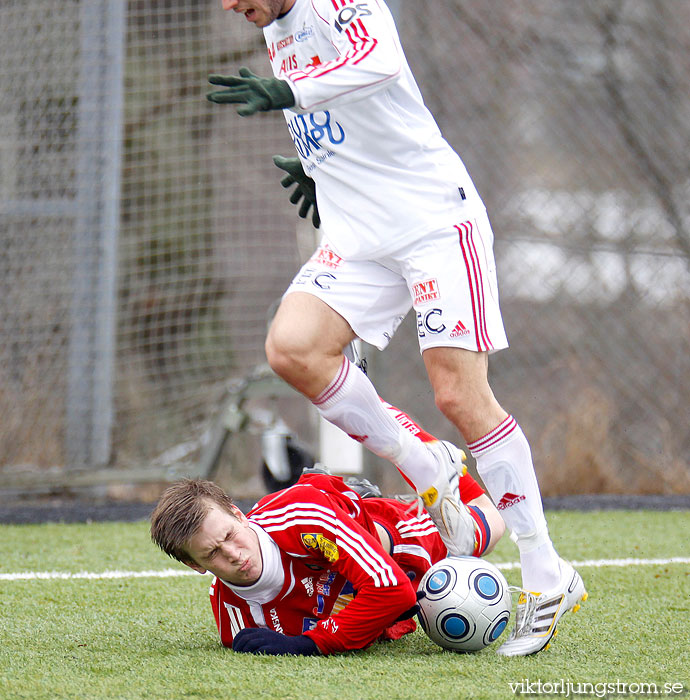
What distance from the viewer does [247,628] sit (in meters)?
2.44

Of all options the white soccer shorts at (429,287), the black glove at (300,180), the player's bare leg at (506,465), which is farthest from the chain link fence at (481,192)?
the player's bare leg at (506,465)

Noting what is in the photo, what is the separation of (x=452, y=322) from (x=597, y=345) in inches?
142

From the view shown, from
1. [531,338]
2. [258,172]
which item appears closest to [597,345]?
[531,338]

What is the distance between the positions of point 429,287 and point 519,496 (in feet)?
1.85

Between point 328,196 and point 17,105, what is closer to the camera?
point 328,196

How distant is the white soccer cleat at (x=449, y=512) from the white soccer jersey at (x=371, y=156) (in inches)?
24.0

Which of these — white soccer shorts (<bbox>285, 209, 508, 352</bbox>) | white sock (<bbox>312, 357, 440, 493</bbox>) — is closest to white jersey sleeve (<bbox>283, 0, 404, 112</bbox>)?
white soccer shorts (<bbox>285, 209, 508, 352</bbox>)

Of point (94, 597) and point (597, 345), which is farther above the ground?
point (94, 597)

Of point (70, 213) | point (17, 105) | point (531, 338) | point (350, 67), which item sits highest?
point (350, 67)

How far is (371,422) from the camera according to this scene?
2.74 metres

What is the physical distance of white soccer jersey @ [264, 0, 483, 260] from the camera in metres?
2.68

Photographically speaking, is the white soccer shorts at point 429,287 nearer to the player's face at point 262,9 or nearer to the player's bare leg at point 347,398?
the player's bare leg at point 347,398

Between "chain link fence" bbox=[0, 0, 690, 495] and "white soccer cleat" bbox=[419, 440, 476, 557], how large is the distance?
3.10m

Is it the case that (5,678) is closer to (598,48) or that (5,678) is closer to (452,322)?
(452,322)
